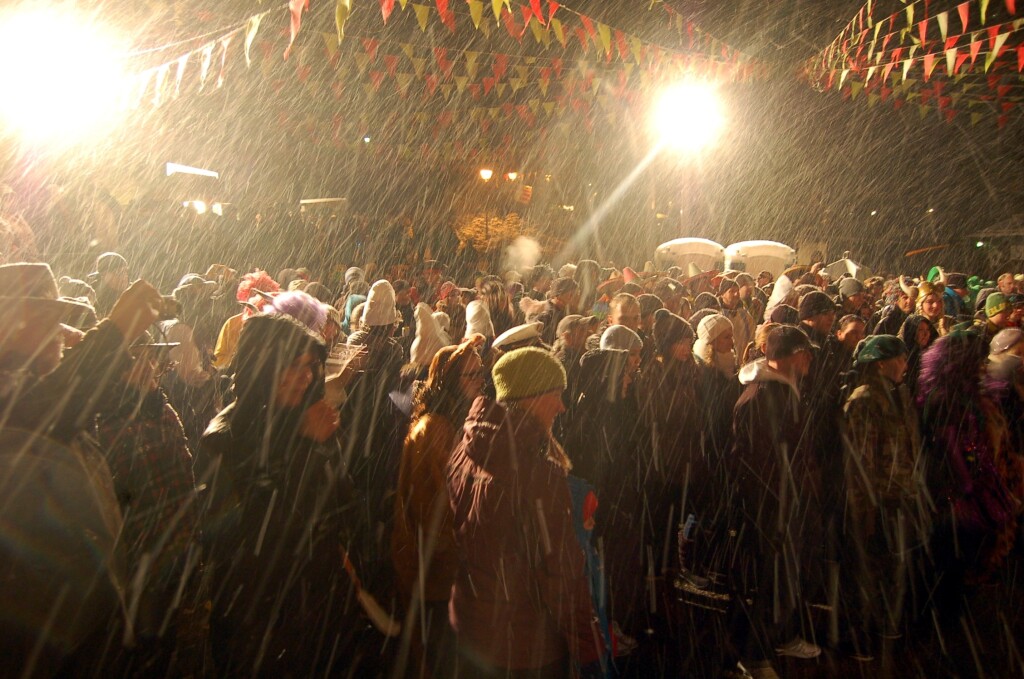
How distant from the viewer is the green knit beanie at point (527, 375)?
2906 mm

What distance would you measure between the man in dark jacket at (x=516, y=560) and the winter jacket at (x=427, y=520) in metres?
0.47

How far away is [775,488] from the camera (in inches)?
169

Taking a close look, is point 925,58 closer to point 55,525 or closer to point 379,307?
Answer: point 379,307

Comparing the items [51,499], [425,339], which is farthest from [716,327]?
[51,499]

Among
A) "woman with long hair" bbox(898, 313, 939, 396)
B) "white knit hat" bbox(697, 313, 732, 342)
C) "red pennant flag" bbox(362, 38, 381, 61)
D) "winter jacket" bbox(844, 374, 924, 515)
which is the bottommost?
"winter jacket" bbox(844, 374, 924, 515)

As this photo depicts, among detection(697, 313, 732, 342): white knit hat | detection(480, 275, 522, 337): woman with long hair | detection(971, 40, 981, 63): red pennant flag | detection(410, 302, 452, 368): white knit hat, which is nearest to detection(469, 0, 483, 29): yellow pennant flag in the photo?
detection(410, 302, 452, 368): white knit hat

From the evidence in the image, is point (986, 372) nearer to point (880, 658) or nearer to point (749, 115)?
point (880, 658)

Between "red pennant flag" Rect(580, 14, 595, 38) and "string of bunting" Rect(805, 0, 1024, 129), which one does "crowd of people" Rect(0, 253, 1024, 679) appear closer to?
"red pennant flag" Rect(580, 14, 595, 38)

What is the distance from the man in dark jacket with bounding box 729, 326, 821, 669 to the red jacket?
2.00 meters

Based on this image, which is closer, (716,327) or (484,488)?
(484,488)

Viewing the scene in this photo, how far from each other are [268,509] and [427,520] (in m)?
0.89

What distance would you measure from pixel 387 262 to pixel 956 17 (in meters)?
14.1

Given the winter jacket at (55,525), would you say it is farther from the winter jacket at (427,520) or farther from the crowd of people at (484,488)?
the winter jacket at (427,520)

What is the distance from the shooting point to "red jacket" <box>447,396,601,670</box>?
257cm
